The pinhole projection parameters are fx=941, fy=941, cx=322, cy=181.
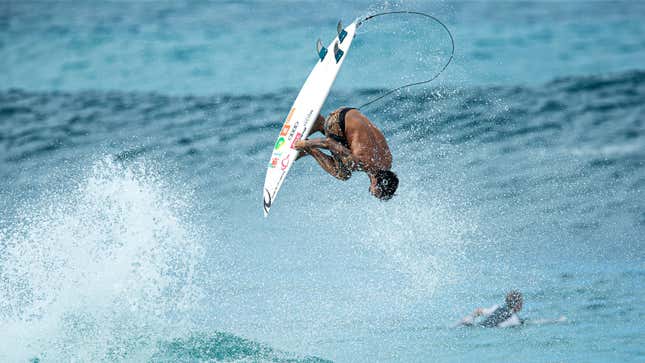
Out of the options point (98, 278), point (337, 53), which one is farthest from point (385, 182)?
point (98, 278)

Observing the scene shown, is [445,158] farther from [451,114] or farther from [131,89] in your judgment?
[131,89]

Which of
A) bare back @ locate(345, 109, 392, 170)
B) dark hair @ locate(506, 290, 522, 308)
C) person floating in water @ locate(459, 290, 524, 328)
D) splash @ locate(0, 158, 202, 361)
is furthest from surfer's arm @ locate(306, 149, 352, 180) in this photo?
dark hair @ locate(506, 290, 522, 308)

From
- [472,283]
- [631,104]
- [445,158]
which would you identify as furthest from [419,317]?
[631,104]

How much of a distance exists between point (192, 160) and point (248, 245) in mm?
4690

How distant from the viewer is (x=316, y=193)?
15.7 meters

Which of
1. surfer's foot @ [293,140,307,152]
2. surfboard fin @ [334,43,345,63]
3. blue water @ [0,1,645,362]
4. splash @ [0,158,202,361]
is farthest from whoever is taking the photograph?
blue water @ [0,1,645,362]

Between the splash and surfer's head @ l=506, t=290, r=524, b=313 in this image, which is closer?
the splash

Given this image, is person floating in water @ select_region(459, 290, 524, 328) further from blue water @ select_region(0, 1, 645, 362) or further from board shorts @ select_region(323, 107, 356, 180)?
board shorts @ select_region(323, 107, 356, 180)

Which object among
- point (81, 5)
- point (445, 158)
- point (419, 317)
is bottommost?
point (419, 317)

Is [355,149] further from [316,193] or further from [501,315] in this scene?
[316,193]

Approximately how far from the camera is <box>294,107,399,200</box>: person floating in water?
29.5 ft

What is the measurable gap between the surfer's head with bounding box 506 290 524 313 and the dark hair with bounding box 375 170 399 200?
278 cm

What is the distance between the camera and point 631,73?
22719mm

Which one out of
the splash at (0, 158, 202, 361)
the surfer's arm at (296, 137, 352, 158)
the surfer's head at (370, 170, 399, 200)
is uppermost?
the surfer's arm at (296, 137, 352, 158)
